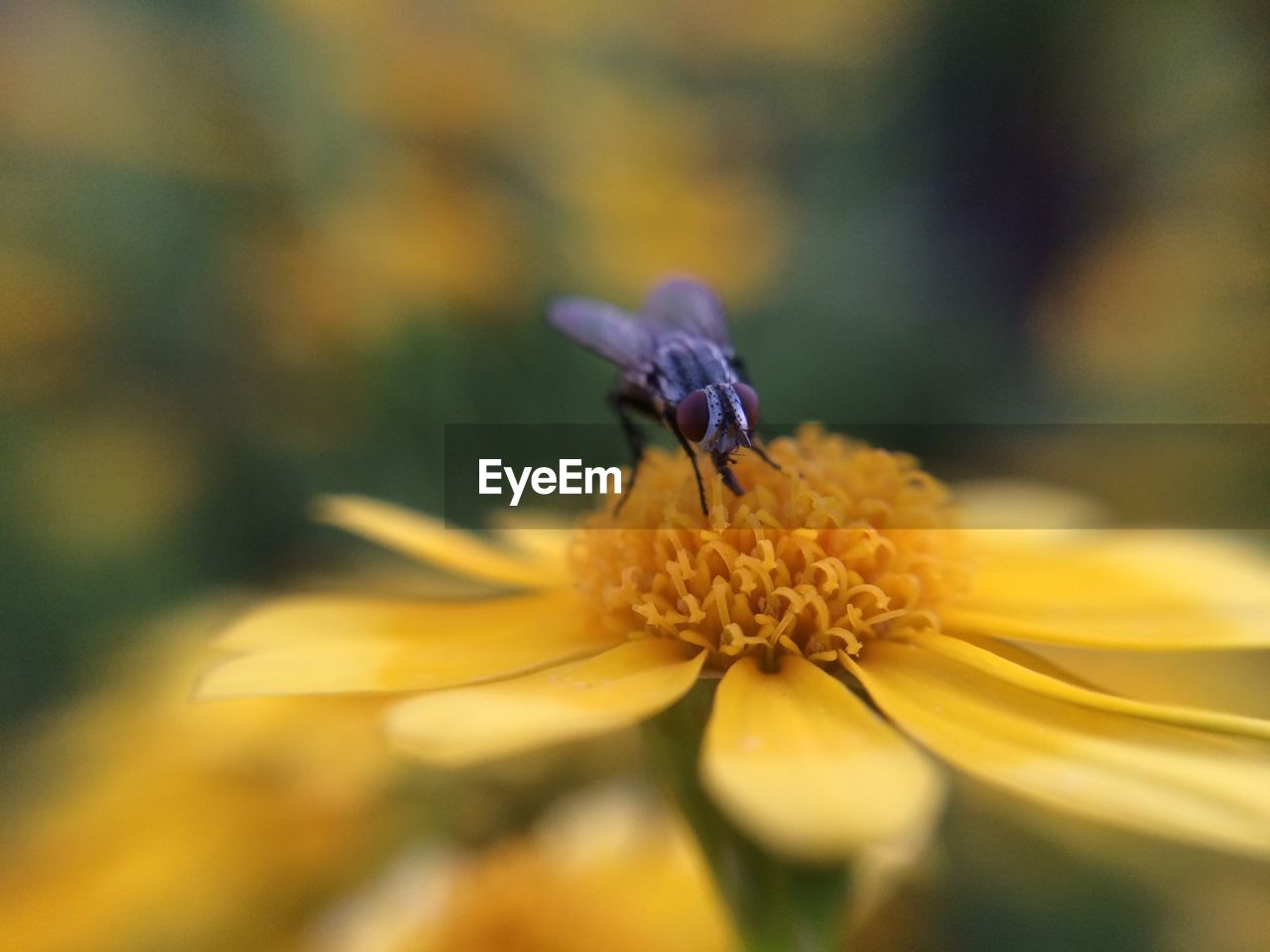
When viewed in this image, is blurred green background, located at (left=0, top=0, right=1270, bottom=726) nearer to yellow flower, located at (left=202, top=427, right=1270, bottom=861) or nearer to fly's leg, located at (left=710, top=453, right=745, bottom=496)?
Answer: yellow flower, located at (left=202, top=427, right=1270, bottom=861)

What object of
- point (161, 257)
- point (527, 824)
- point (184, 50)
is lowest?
point (527, 824)

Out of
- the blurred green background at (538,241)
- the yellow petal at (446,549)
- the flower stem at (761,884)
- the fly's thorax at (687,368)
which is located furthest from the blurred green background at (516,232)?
the flower stem at (761,884)

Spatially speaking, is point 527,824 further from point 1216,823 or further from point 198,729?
point 1216,823

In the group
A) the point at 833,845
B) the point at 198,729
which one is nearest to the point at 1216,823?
the point at 833,845

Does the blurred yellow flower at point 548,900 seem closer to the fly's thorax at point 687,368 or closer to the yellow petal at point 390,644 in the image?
the yellow petal at point 390,644

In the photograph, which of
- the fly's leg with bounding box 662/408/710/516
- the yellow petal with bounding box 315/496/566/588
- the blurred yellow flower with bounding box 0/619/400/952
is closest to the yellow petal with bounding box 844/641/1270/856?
the fly's leg with bounding box 662/408/710/516

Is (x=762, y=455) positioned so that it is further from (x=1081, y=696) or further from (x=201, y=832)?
(x=201, y=832)

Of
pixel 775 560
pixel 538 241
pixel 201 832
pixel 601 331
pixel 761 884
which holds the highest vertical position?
pixel 538 241

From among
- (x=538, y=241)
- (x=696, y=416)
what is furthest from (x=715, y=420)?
(x=538, y=241)
